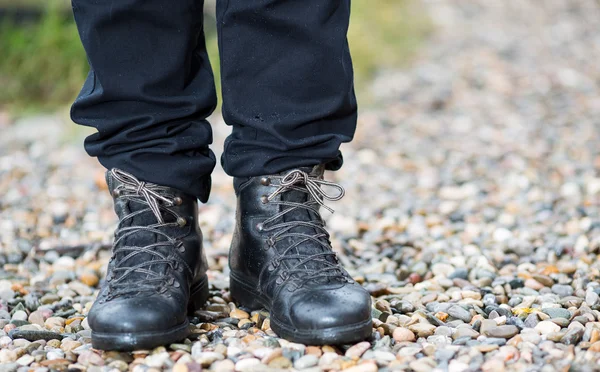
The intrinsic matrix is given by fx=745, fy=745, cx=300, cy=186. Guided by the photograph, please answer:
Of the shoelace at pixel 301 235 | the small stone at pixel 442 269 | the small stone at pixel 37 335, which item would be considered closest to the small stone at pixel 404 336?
the shoelace at pixel 301 235

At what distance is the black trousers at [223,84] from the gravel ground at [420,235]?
31 centimetres

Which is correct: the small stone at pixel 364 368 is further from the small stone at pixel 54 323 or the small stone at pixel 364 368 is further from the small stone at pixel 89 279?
the small stone at pixel 89 279

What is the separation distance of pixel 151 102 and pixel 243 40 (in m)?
0.18

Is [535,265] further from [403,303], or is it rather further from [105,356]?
[105,356]

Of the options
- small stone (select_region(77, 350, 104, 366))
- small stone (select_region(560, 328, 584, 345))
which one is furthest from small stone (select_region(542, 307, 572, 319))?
small stone (select_region(77, 350, 104, 366))

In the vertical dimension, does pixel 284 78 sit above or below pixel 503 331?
above

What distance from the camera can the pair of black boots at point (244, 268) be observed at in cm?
114

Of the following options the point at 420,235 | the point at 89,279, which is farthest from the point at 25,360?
the point at 420,235

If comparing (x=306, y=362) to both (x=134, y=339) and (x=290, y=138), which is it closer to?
(x=134, y=339)

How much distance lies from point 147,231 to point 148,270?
0.24ft

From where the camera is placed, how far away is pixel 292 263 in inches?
49.0

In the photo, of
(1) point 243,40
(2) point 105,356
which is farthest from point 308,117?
(2) point 105,356

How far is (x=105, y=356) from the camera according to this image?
1147mm

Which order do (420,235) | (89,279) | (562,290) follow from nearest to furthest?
(562,290) → (89,279) → (420,235)
